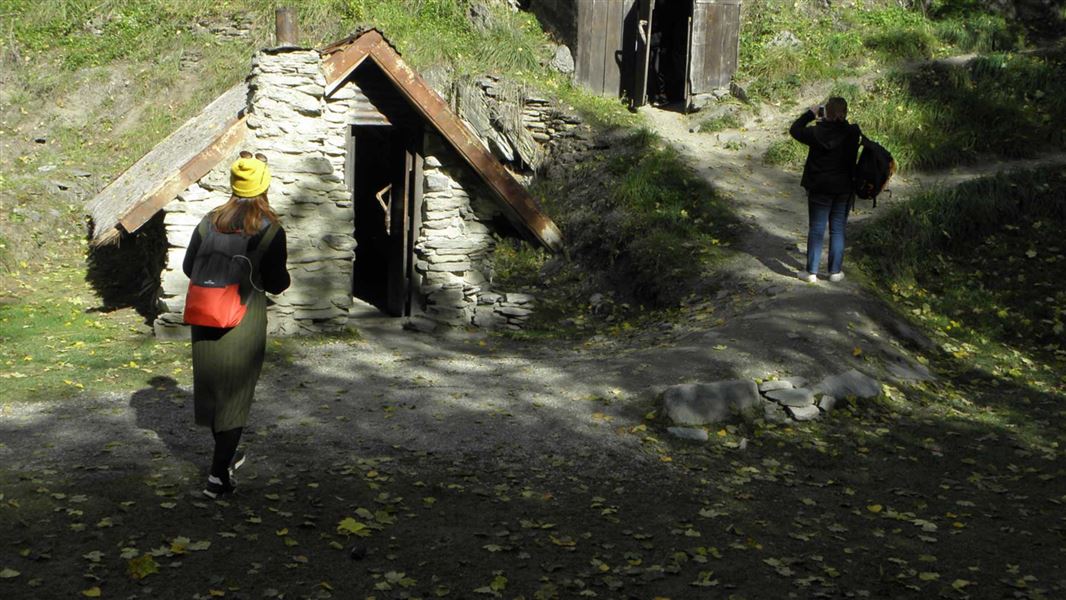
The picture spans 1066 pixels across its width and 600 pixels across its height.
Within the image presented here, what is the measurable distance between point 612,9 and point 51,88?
995 centimetres

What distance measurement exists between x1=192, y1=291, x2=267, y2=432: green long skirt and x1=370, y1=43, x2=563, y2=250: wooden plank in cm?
598

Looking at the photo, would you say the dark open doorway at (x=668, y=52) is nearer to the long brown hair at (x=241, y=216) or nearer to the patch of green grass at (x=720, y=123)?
the patch of green grass at (x=720, y=123)

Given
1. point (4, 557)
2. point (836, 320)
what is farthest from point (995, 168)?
point (4, 557)

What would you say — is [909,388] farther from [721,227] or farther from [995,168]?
[995,168]

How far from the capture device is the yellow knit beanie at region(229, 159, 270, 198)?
5738mm

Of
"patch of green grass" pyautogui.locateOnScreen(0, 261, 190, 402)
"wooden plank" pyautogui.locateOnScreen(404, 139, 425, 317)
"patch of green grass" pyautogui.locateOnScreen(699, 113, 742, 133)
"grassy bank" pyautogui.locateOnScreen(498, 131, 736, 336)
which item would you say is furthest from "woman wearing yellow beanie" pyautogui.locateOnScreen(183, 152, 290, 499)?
"patch of green grass" pyautogui.locateOnScreen(699, 113, 742, 133)

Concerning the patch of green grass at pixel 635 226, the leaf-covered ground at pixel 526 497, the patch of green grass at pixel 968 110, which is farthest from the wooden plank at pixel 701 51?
the leaf-covered ground at pixel 526 497

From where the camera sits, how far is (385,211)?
15.0m

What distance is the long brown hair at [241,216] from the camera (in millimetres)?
5754

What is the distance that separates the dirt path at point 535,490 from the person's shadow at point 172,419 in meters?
0.03

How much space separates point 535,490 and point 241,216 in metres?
2.53

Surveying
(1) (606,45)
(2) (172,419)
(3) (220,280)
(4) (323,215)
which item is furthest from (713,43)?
(3) (220,280)

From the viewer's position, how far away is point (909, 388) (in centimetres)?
A: 933

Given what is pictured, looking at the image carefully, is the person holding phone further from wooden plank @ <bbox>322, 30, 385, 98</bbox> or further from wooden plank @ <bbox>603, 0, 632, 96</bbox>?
wooden plank @ <bbox>603, 0, 632, 96</bbox>
